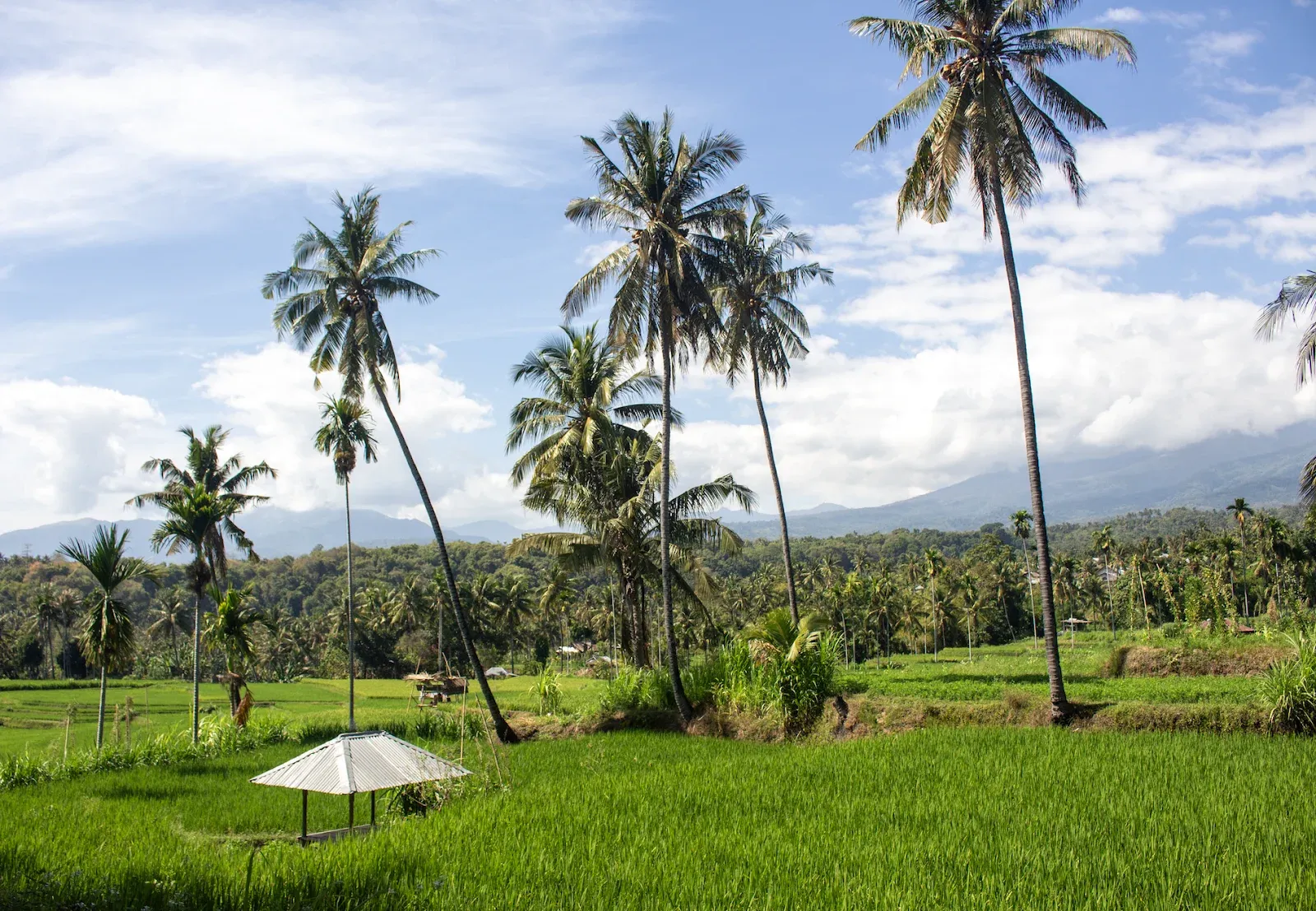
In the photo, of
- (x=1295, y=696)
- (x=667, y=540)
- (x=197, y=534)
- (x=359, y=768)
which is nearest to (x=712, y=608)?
(x=197, y=534)

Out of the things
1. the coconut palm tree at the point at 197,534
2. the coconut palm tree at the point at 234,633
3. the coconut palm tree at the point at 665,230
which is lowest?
the coconut palm tree at the point at 234,633

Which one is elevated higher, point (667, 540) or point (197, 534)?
point (197, 534)

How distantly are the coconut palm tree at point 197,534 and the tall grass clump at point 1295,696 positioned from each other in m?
23.7

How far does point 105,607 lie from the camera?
693 inches

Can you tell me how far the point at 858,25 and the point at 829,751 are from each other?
1280 cm

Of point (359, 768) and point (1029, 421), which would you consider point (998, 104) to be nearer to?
point (1029, 421)

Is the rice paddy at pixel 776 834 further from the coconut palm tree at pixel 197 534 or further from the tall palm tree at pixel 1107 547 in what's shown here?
the tall palm tree at pixel 1107 547

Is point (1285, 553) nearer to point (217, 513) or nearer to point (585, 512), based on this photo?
point (585, 512)

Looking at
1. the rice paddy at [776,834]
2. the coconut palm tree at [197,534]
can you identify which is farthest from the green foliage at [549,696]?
the coconut palm tree at [197,534]

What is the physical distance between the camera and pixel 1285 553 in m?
45.9

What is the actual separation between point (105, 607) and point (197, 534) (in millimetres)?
6790

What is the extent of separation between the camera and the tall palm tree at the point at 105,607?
17.5 meters

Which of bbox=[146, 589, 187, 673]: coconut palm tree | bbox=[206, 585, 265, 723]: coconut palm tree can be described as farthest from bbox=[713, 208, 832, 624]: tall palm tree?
bbox=[146, 589, 187, 673]: coconut palm tree

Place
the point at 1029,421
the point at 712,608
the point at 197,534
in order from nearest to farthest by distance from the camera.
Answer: the point at 1029,421 < the point at 197,534 < the point at 712,608
